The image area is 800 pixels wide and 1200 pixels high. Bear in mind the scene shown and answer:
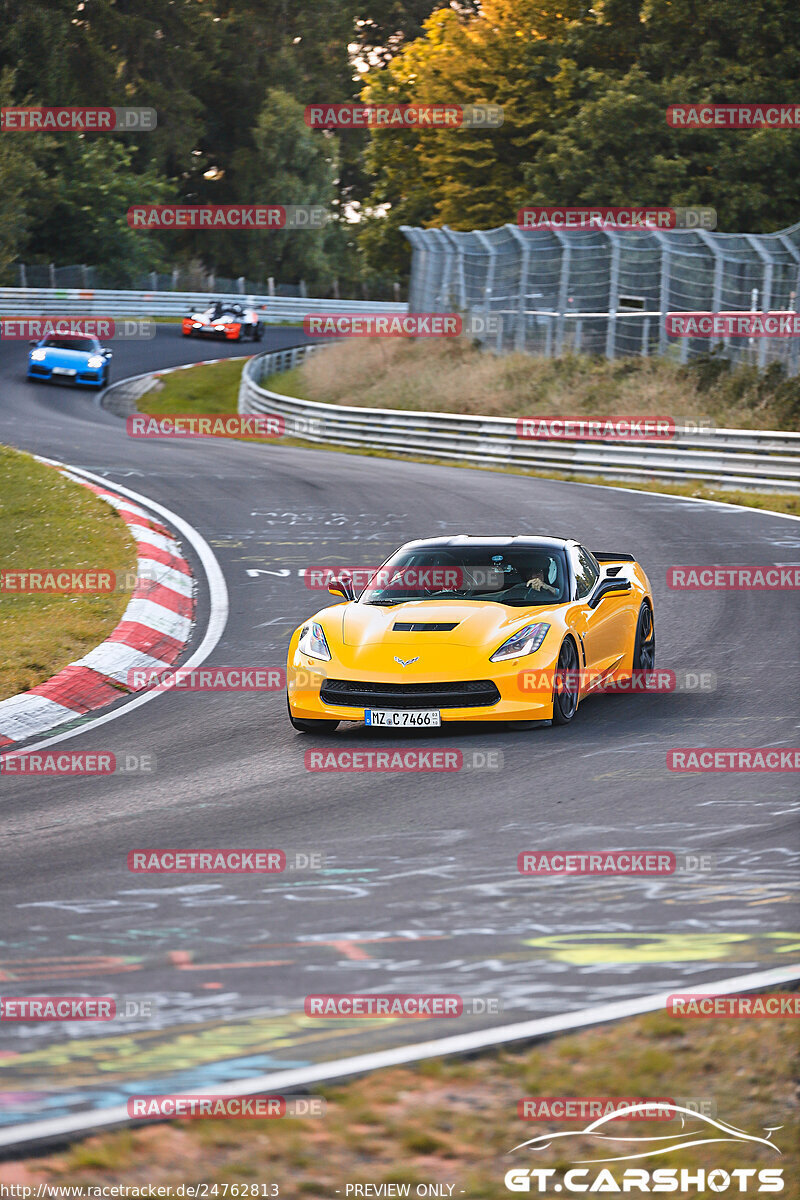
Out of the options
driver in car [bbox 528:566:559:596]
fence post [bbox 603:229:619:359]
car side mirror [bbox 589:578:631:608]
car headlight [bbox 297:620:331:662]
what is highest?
fence post [bbox 603:229:619:359]

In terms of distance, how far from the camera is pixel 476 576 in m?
11.0

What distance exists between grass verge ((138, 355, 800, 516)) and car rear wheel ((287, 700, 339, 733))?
13118mm

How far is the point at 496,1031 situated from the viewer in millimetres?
4840

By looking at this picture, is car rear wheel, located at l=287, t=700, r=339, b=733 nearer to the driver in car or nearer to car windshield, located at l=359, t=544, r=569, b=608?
car windshield, located at l=359, t=544, r=569, b=608

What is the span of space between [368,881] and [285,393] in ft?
118

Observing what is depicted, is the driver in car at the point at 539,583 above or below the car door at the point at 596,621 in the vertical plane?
above

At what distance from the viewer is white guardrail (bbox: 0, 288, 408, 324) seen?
2194 inches

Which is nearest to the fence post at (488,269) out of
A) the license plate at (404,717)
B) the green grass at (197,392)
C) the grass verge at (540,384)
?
the grass verge at (540,384)

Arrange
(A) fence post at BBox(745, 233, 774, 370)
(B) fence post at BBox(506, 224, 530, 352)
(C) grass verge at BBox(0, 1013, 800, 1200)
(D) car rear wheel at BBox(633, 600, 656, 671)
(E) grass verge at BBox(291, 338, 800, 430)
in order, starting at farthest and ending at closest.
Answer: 1. (B) fence post at BBox(506, 224, 530, 352)
2. (E) grass verge at BBox(291, 338, 800, 430)
3. (A) fence post at BBox(745, 233, 774, 370)
4. (D) car rear wheel at BBox(633, 600, 656, 671)
5. (C) grass verge at BBox(0, 1013, 800, 1200)

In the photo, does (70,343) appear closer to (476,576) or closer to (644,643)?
(644,643)

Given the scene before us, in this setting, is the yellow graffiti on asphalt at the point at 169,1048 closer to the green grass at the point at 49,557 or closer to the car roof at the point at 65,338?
the green grass at the point at 49,557

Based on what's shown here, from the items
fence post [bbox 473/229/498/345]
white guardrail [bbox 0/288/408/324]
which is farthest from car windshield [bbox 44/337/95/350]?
white guardrail [bbox 0/288/408/324]

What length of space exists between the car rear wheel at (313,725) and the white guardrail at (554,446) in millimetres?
14843

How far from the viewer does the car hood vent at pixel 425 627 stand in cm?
1013
